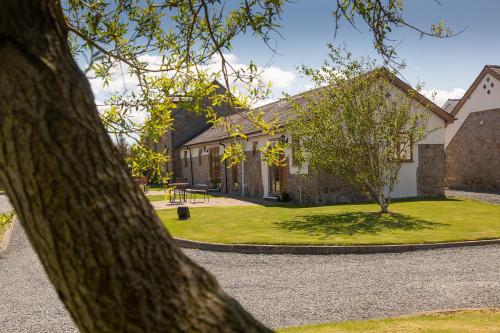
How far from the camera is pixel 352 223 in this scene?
46.9ft

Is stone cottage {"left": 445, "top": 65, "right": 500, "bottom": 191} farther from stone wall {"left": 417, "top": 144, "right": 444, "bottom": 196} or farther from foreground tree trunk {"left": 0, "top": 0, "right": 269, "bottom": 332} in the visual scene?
foreground tree trunk {"left": 0, "top": 0, "right": 269, "bottom": 332}

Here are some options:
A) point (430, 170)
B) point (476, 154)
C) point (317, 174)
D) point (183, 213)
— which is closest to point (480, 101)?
point (476, 154)

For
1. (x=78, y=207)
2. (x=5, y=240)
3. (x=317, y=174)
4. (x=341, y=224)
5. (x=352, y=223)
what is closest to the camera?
(x=78, y=207)

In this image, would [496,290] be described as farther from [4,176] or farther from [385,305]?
[4,176]

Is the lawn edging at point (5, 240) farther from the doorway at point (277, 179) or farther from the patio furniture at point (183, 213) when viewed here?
the doorway at point (277, 179)

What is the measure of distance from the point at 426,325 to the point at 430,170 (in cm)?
1813

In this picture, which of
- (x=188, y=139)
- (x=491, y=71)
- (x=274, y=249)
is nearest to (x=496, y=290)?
(x=274, y=249)

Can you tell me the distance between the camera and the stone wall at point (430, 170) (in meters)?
22.6

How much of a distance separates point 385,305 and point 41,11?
6145 millimetres

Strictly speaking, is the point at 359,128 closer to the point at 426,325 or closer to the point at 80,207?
the point at 426,325

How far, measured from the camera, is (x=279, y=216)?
16547 mm

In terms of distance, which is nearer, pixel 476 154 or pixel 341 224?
pixel 341 224

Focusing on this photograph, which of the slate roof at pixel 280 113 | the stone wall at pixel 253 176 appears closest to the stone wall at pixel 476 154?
the slate roof at pixel 280 113

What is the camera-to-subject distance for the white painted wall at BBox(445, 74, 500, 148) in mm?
26422
